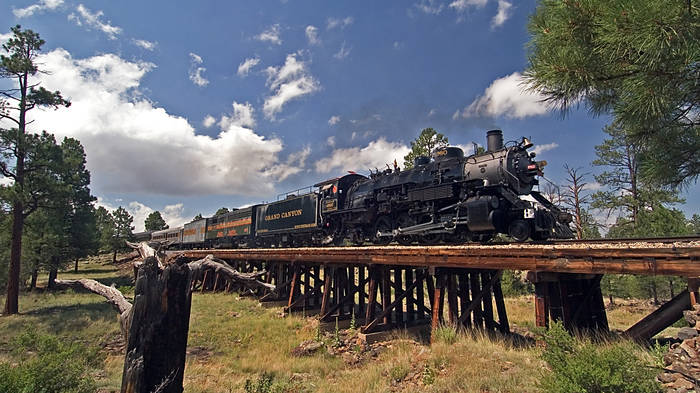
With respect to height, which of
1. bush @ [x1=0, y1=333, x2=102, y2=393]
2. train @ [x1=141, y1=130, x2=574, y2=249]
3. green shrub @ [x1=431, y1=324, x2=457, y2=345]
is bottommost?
green shrub @ [x1=431, y1=324, x2=457, y2=345]

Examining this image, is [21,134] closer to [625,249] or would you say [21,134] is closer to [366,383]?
[366,383]

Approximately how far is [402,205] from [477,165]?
313cm

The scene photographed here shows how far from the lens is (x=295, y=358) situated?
9.73 m

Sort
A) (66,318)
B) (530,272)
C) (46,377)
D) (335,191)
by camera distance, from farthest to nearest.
Answer: (66,318) < (335,191) < (530,272) < (46,377)

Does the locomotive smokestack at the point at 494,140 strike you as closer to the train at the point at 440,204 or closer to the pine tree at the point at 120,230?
the train at the point at 440,204

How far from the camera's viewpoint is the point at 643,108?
5.36 metres

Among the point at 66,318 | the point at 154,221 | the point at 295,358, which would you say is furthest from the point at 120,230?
the point at 295,358

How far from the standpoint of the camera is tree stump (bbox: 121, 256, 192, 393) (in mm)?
4391

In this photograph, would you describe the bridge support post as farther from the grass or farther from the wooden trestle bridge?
the grass

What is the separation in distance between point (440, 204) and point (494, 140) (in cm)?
309

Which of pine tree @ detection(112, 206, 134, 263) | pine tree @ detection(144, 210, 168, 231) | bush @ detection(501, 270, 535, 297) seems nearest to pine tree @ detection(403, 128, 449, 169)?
bush @ detection(501, 270, 535, 297)

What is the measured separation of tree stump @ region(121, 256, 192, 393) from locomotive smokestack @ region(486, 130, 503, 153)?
35.2 ft

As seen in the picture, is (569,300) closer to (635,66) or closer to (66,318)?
(635,66)

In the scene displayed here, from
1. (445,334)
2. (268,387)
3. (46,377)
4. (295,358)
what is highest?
(46,377)
